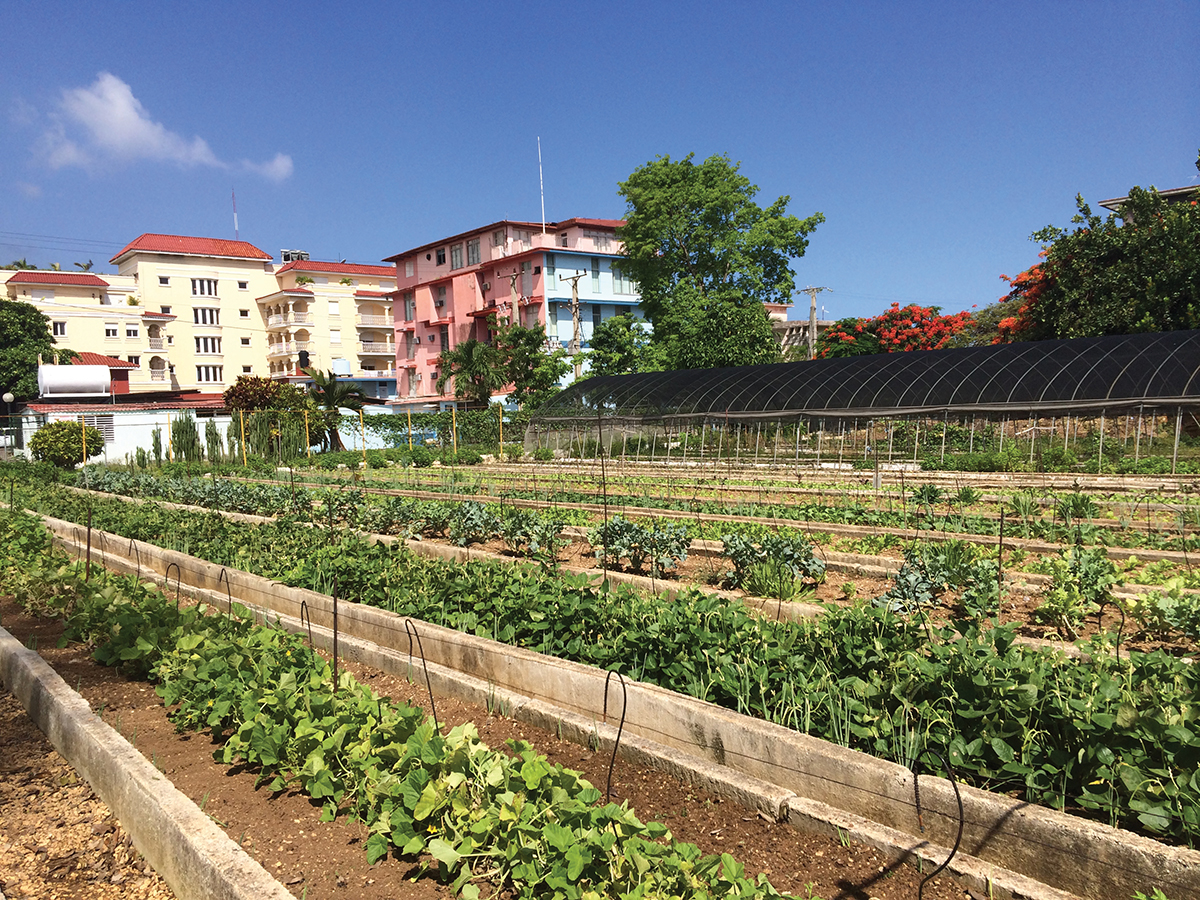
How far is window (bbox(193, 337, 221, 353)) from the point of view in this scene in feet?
187

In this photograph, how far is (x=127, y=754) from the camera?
3.85m

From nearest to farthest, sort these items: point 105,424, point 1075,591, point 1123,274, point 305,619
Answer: point 1075,591
point 305,619
point 1123,274
point 105,424

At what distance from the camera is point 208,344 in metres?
57.5

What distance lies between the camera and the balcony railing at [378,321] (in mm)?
59625

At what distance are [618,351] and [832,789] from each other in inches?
1338

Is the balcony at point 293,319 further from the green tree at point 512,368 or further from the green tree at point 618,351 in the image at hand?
the green tree at point 618,351

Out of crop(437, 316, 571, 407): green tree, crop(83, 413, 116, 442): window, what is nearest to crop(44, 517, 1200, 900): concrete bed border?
crop(83, 413, 116, 442): window

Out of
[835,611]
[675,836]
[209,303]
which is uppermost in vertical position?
[209,303]

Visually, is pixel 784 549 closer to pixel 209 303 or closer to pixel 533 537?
pixel 533 537

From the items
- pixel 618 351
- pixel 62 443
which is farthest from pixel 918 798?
→ pixel 618 351

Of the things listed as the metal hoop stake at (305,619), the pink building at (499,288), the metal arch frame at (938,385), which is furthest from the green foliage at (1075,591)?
the pink building at (499,288)

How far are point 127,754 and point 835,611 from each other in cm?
390

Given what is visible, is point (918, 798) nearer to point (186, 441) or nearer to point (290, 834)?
point (290, 834)

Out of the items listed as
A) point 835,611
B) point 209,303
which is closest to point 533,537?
point 835,611
